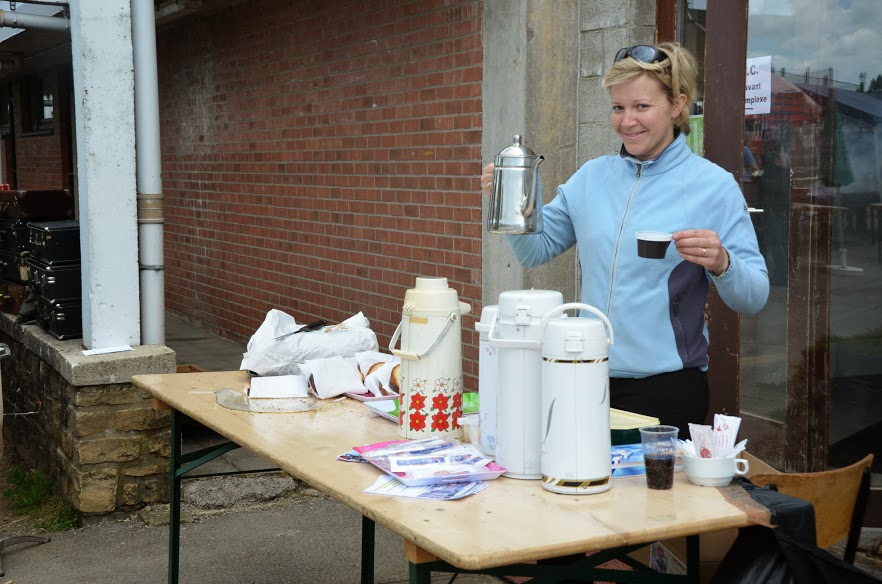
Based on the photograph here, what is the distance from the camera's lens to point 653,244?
2625 millimetres

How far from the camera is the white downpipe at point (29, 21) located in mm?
8219

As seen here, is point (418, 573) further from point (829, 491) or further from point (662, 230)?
point (662, 230)

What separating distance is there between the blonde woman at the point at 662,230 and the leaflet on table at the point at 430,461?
1.92 ft

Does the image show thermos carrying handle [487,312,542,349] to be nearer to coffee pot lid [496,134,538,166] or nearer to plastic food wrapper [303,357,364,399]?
coffee pot lid [496,134,538,166]

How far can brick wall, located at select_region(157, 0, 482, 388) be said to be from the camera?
597 cm

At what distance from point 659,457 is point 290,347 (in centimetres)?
161

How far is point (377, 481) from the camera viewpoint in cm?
248

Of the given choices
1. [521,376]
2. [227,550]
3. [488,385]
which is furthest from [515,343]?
[227,550]

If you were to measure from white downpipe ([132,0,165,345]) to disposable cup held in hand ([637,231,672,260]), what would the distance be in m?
3.15

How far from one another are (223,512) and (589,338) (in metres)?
3.46

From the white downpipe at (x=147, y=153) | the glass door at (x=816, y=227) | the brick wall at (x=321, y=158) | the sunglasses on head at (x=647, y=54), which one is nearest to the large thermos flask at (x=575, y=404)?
the sunglasses on head at (x=647, y=54)

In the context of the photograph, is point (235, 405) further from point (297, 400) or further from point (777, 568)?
point (777, 568)

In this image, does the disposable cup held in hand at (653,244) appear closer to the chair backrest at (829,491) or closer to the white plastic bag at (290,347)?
the chair backrest at (829,491)

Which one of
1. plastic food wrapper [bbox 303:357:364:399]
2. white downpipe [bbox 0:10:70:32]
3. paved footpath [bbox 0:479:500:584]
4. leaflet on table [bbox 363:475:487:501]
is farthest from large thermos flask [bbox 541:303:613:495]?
white downpipe [bbox 0:10:70:32]
